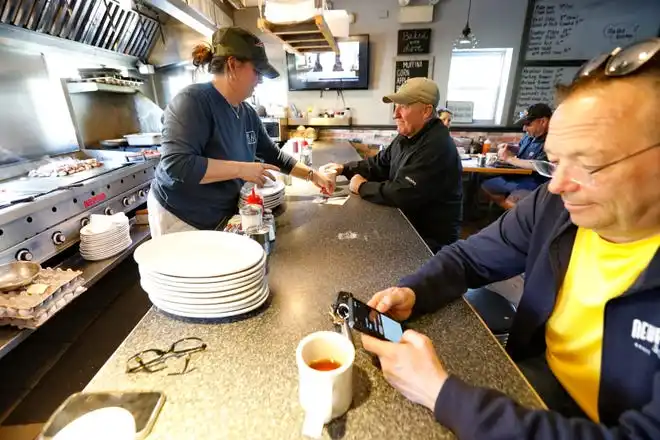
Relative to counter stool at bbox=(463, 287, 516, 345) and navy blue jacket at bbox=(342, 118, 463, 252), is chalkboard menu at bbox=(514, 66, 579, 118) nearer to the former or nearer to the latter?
navy blue jacket at bbox=(342, 118, 463, 252)

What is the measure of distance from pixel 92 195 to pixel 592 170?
2.61m

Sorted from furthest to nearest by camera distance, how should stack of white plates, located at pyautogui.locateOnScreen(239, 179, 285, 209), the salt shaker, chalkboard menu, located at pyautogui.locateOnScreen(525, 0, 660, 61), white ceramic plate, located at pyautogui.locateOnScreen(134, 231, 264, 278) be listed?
chalkboard menu, located at pyautogui.locateOnScreen(525, 0, 660, 61)
stack of white plates, located at pyautogui.locateOnScreen(239, 179, 285, 209)
the salt shaker
white ceramic plate, located at pyautogui.locateOnScreen(134, 231, 264, 278)

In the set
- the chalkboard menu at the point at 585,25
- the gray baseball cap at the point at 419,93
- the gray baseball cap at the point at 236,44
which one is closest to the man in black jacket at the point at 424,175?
the gray baseball cap at the point at 419,93

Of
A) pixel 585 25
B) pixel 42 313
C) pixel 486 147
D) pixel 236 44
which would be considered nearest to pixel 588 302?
pixel 236 44

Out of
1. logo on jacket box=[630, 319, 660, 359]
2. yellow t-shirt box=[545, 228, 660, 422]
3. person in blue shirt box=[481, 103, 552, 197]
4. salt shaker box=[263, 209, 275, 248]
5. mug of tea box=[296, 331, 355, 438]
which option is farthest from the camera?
person in blue shirt box=[481, 103, 552, 197]

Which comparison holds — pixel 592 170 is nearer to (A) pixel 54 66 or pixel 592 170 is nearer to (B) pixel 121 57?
(A) pixel 54 66

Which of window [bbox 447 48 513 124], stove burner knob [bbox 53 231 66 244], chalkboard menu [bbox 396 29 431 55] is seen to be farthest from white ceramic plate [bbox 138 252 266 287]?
window [bbox 447 48 513 124]

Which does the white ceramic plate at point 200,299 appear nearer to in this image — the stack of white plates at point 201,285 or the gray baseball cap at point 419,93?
the stack of white plates at point 201,285

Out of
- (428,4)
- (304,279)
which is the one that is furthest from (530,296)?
(428,4)

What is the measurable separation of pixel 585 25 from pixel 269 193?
17.4 feet

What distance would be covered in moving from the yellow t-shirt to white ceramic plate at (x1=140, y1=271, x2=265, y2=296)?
0.82 metres

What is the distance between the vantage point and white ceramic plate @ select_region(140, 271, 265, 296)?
79 cm

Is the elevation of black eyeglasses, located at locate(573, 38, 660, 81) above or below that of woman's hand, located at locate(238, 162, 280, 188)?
above

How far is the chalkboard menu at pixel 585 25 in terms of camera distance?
4336 mm
